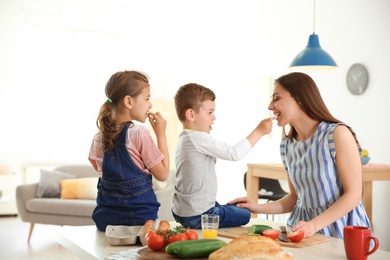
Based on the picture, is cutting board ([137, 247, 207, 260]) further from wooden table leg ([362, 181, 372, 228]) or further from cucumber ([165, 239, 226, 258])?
wooden table leg ([362, 181, 372, 228])

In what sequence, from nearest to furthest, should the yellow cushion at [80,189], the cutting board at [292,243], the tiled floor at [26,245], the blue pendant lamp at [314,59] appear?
1. the cutting board at [292,243]
2. the blue pendant lamp at [314,59]
3. the tiled floor at [26,245]
4. the yellow cushion at [80,189]

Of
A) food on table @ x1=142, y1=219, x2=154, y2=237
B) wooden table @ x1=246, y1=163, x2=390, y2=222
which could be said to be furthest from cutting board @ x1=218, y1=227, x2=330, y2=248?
wooden table @ x1=246, y1=163, x2=390, y2=222

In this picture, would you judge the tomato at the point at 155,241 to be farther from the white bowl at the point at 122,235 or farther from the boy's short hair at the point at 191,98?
the boy's short hair at the point at 191,98

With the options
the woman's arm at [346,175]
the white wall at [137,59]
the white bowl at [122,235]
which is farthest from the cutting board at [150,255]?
the white wall at [137,59]

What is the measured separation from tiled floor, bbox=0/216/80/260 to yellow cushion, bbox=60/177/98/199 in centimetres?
53

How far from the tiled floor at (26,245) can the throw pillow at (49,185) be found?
493 millimetres

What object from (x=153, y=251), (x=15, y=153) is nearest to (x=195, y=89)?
(x=153, y=251)

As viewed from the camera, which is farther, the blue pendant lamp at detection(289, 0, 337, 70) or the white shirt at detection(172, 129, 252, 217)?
the blue pendant lamp at detection(289, 0, 337, 70)

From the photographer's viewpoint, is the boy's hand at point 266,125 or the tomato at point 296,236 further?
the boy's hand at point 266,125

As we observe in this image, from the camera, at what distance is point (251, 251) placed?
4.30 ft

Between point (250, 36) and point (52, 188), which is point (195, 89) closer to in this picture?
point (52, 188)

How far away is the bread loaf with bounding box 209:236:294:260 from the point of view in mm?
1305

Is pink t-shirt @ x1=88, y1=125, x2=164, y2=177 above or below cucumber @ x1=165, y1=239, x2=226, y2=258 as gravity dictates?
above

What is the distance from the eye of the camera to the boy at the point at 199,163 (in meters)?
2.03
